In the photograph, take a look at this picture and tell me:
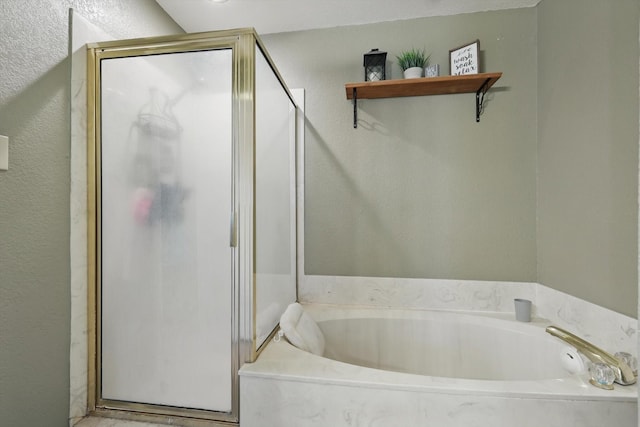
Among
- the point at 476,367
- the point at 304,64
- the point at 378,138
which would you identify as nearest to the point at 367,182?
the point at 378,138

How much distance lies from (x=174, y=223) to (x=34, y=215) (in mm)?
449

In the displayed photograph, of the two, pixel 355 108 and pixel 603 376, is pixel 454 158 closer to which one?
pixel 355 108

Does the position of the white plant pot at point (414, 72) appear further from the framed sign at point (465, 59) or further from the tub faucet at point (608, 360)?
the tub faucet at point (608, 360)

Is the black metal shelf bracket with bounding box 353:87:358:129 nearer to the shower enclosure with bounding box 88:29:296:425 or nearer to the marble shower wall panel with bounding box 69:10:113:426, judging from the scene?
the shower enclosure with bounding box 88:29:296:425

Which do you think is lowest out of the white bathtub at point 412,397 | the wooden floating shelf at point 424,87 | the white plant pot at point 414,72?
the white bathtub at point 412,397

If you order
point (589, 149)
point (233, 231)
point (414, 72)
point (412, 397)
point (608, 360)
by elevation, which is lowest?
point (412, 397)

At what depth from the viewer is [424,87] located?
1.93 meters

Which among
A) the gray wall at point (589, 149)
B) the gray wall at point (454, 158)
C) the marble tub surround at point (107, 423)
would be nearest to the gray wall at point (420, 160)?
the gray wall at point (454, 158)

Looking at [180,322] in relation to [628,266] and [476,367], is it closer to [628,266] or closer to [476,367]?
[476,367]

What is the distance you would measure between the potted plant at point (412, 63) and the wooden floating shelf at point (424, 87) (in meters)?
0.09

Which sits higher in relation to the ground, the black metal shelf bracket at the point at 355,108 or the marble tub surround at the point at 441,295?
the black metal shelf bracket at the point at 355,108

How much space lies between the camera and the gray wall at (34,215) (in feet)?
3.47

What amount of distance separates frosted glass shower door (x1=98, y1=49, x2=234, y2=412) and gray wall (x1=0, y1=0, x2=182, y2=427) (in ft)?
0.47

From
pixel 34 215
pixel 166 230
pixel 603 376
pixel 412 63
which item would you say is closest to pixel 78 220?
pixel 34 215
